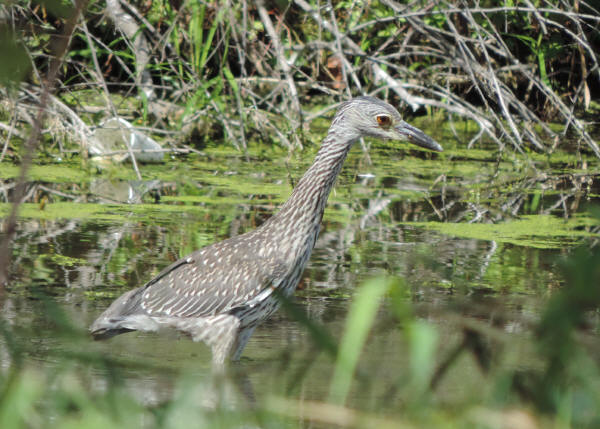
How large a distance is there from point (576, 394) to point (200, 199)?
6.86 m

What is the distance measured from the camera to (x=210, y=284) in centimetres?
505

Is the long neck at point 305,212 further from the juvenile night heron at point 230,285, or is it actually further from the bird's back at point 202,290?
the bird's back at point 202,290

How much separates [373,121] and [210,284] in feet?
4.64

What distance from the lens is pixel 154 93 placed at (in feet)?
36.2

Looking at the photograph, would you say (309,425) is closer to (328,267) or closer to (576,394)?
(576,394)

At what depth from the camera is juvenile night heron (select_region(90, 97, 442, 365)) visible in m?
4.91

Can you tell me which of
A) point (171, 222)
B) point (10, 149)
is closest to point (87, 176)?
point (10, 149)

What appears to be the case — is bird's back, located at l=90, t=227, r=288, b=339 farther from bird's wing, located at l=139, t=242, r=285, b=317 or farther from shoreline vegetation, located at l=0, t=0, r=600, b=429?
shoreline vegetation, located at l=0, t=0, r=600, b=429

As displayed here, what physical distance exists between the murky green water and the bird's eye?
3.25 ft

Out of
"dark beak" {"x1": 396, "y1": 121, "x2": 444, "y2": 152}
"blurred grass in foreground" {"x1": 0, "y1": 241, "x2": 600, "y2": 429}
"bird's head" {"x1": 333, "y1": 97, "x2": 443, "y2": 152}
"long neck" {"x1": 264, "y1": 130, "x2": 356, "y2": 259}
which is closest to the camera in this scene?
"blurred grass in foreground" {"x1": 0, "y1": 241, "x2": 600, "y2": 429}

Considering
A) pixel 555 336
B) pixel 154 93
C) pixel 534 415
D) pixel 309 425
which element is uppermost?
pixel 154 93

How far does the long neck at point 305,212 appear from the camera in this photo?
5.02 m

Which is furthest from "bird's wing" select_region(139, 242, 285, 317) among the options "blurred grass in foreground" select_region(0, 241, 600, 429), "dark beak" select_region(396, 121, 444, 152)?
"blurred grass in foreground" select_region(0, 241, 600, 429)

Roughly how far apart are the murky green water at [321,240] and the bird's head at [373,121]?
901 mm
